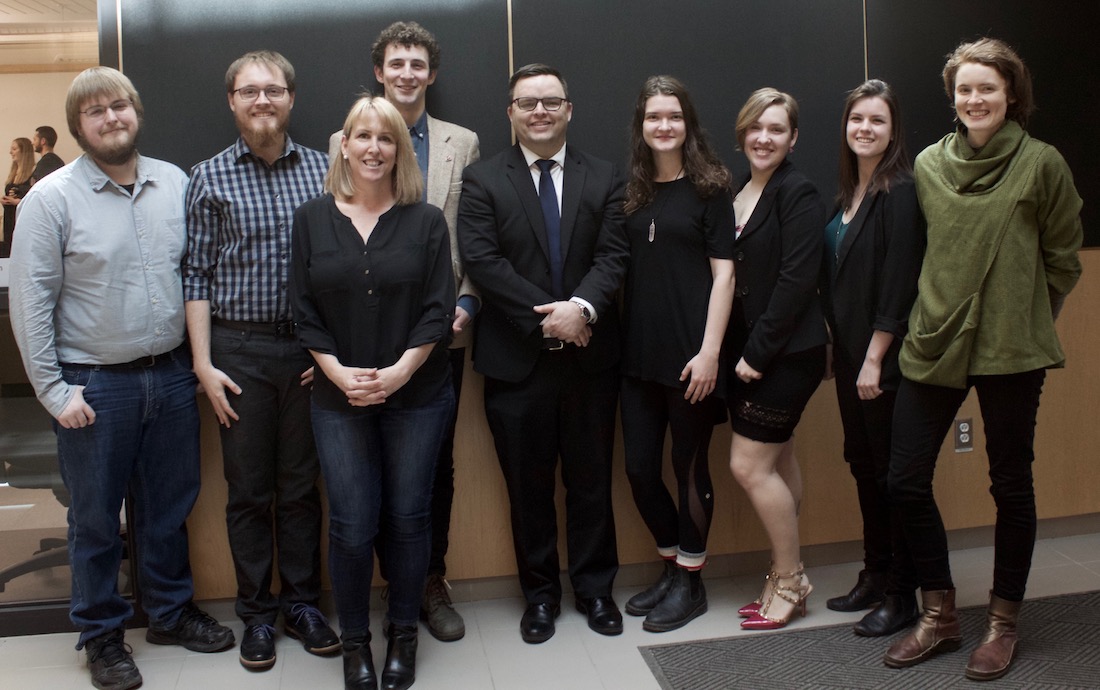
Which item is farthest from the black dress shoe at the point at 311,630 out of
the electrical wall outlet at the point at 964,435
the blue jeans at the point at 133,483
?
the electrical wall outlet at the point at 964,435

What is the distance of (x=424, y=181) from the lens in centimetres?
322

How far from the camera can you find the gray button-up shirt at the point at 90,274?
2.85 m

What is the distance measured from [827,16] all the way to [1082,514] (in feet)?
7.49

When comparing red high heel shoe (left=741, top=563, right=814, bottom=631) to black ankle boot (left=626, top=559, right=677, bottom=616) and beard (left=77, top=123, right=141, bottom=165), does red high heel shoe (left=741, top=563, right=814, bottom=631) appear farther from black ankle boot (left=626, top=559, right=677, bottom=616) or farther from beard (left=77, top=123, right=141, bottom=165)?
beard (left=77, top=123, right=141, bottom=165)

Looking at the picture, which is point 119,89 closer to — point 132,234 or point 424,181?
point 132,234

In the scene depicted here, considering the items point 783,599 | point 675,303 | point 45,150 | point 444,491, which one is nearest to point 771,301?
point 675,303

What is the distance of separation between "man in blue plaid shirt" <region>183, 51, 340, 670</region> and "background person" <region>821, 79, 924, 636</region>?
166 cm

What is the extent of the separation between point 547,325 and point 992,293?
1262mm

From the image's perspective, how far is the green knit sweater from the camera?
8.82ft

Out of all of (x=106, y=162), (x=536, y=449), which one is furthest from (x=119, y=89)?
(x=536, y=449)

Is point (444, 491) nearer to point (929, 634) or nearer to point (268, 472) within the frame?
point (268, 472)

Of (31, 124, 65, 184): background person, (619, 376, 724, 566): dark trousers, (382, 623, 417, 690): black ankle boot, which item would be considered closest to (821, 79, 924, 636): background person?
(619, 376, 724, 566): dark trousers

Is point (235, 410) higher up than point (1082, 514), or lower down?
higher up

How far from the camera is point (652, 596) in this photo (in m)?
3.41
